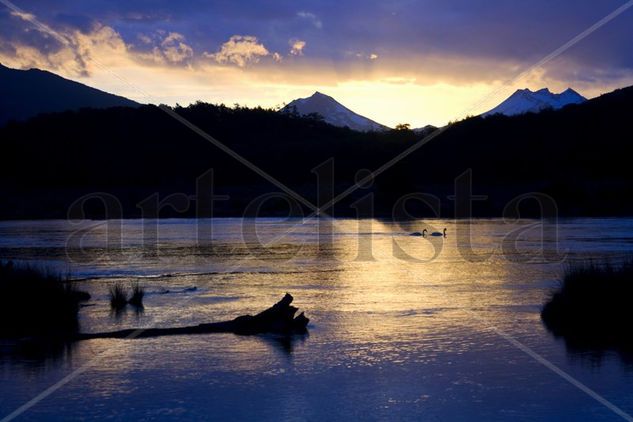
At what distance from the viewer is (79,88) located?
11500cm

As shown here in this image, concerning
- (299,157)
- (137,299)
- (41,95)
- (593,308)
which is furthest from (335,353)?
(41,95)

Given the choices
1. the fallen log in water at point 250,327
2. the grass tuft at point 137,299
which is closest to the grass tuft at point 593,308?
the fallen log in water at point 250,327

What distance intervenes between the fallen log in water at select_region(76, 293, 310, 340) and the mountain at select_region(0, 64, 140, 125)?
94.5m

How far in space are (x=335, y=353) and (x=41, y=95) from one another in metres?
107

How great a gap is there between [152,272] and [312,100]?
427 ft

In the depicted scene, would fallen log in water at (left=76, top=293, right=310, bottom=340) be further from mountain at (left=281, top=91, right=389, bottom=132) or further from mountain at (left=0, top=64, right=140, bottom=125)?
mountain at (left=281, top=91, right=389, bottom=132)

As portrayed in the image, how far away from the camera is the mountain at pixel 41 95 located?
104 m

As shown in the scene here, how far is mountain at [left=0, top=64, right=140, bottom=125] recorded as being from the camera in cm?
10412

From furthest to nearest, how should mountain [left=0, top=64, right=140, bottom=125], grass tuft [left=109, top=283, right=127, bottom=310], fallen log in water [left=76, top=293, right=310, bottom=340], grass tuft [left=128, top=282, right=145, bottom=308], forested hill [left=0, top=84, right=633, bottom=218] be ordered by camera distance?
mountain [left=0, top=64, right=140, bottom=125] → forested hill [left=0, top=84, right=633, bottom=218] → grass tuft [left=128, top=282, right=145, bottom=308] → grass tuft [left=109, top=283, right=127, bottom=310] → fallen log in water [left=76, top=293, right=310, bottom=340]

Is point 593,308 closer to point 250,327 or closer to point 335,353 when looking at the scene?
point 335,353

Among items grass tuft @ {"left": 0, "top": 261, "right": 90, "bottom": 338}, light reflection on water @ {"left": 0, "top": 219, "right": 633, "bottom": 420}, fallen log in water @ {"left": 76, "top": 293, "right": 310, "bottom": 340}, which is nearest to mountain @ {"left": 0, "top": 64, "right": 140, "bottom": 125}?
light reflection on water @ {"left": 0, "top": 219, "right": 633, "bottom": 420}

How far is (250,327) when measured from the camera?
430 inches

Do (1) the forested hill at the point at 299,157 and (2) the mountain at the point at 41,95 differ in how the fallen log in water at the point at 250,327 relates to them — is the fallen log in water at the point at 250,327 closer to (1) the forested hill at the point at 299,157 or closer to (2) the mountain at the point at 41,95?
(1) the forested hill at the point at 299,157

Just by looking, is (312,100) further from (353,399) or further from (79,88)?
(353,399)
